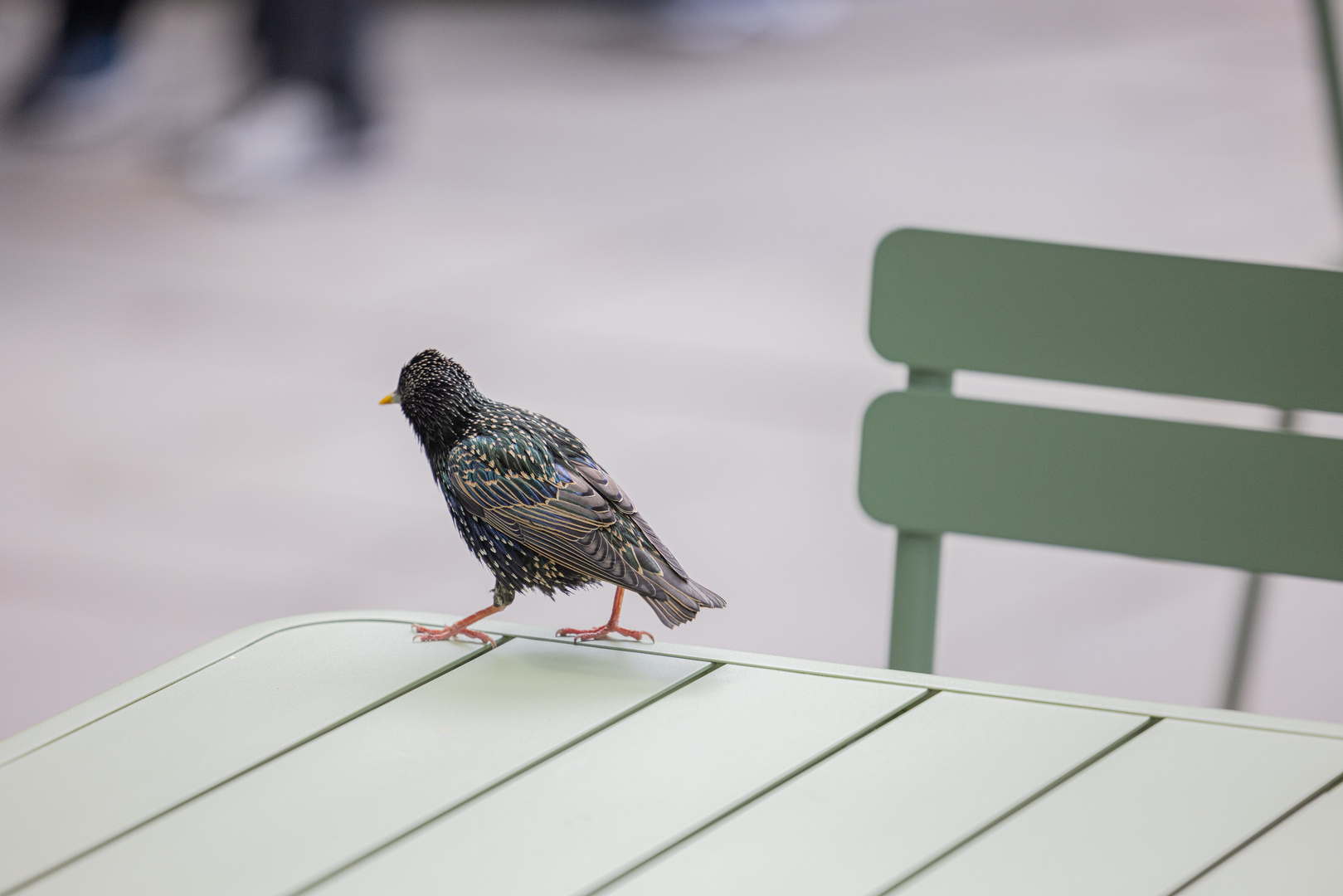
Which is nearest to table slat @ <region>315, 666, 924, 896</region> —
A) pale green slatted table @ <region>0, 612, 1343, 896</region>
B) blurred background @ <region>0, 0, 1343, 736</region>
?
pale green slatted table @ <region>0, 612, 1343, 896</region>

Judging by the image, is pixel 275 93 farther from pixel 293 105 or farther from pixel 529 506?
pixel 529 506

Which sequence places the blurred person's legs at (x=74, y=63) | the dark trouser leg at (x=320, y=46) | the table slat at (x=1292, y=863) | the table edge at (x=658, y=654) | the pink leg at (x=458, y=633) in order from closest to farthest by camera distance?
the table slat at (x=1292, y=863) → the table edge at (x=658, y=654) → the pink leg at (x=458, y=633) → the dark trouser leg at (x=320, y=46) → the blurred person's legs at (x=74, y=63)

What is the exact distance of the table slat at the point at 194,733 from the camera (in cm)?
92

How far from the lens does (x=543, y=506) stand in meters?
1.06

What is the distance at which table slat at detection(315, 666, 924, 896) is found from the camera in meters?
0.87

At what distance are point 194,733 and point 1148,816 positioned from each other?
25.5 inches

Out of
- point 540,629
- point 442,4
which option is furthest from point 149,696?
point 442,4

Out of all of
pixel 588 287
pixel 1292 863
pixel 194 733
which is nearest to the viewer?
pixel 1292 863

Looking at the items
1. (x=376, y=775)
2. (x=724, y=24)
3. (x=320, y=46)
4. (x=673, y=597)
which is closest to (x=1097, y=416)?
(x=673, y=597)

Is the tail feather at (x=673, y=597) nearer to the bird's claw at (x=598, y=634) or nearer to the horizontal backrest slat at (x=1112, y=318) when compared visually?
the bird's claw at (x=598, y=634)

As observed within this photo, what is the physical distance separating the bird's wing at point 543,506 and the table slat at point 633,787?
0.11 meters

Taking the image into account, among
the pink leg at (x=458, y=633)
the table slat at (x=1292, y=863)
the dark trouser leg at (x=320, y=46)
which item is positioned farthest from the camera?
the dark trouser leg at (x=320, y=46)

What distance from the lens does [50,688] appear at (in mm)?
2283

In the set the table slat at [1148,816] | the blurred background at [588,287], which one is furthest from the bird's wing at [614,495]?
the blurred background at [588,287]
